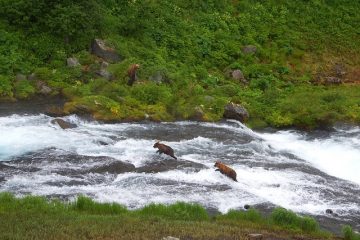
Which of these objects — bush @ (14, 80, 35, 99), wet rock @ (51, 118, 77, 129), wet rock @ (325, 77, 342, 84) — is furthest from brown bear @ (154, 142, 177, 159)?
wet rock @ (325, 77, 342, 84)

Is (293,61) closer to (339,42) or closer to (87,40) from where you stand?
(339,42)

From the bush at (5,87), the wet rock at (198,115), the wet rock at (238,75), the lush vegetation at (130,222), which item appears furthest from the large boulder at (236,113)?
the lush vegetation at (130,222)

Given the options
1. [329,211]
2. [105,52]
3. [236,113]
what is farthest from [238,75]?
[329,211]

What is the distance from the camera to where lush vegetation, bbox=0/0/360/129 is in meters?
28.0

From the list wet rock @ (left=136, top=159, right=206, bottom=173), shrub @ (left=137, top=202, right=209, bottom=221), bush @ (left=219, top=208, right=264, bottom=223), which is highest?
wet rock @ (left=136, top=159, right=206, bottom=173)

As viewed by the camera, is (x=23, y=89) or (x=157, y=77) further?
(x=157, y=77)

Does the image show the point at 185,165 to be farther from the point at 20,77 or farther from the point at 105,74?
the point at 20,77

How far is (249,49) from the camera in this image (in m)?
35.7

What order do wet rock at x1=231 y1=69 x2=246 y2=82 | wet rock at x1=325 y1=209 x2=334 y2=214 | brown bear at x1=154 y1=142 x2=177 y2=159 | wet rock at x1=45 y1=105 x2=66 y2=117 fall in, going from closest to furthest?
wet rock at x1=325 y1=209 x2=334 y2=214 < brown bear at x1=154 y1=142 x2=177 y2=159 < wet rock at x1=45 y1=105 x2=66 y2=117 < wet rock at x1=231 y1=69 x2=246 y2=82

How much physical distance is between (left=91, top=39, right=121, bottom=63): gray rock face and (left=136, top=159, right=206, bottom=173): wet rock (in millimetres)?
11947

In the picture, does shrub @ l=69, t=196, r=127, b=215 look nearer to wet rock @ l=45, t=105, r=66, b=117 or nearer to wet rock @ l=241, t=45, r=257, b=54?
wet rock @ l=45, t=105, r=66, b=117

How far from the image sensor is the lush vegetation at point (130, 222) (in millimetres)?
12805

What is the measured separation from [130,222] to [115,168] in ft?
20.0

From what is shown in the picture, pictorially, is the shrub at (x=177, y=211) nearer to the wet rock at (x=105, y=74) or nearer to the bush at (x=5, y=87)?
the bush at (x=5, y=87)
